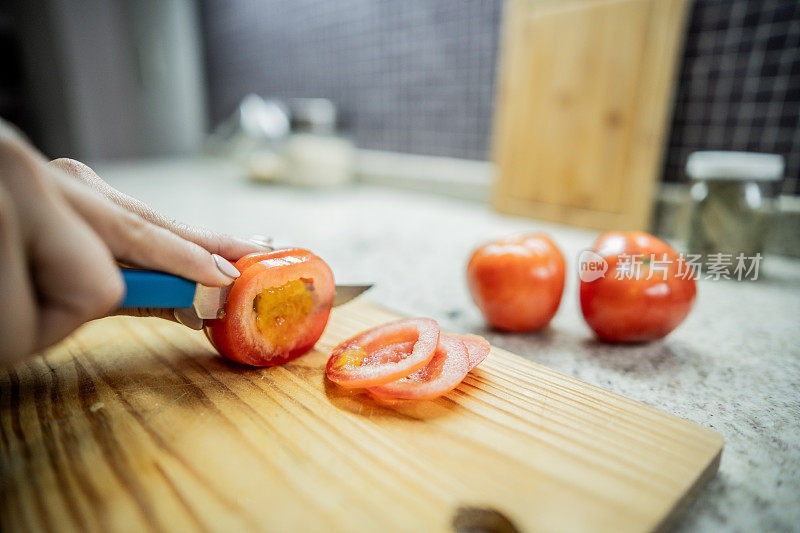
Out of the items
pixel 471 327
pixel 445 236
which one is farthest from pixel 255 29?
pixel 471 327

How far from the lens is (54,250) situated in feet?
1.17

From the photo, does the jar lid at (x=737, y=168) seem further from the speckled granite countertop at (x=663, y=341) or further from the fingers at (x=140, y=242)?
the fingers at (x=140, y=242)

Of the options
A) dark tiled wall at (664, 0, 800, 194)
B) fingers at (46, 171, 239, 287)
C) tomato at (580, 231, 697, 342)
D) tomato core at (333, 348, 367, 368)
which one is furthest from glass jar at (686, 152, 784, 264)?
fingers at (46, 171, 239, 287)

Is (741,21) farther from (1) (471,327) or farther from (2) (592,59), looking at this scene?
(1) (471,327)

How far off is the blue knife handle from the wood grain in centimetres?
131

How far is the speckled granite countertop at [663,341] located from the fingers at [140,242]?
43 centimetres

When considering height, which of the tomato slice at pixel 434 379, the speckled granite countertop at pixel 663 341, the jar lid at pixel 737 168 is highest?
the jar lid at pixel 737 168

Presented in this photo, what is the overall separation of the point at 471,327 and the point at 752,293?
2.11 feet

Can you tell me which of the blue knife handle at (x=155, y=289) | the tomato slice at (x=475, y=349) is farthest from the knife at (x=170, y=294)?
the tomato slice at (x=475, y=349)

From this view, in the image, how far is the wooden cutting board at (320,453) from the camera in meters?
0.36

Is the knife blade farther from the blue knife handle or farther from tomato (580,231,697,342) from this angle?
tomato (580,231,697,342)

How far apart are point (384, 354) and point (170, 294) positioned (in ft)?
0.78

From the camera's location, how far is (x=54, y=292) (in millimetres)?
373

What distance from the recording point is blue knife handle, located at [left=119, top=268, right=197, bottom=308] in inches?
17.0
